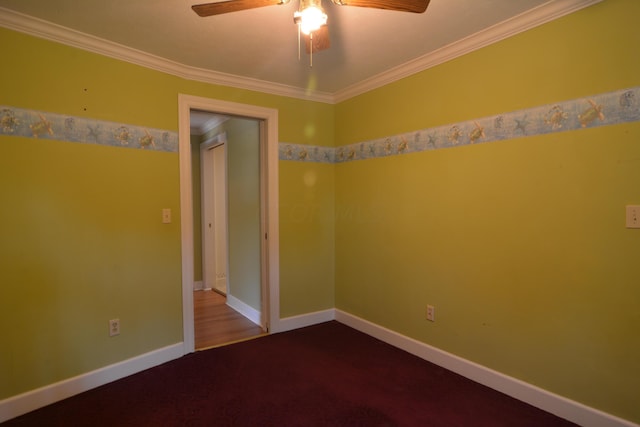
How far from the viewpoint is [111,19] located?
2.00m

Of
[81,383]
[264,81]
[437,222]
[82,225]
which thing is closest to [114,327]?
[81,383]

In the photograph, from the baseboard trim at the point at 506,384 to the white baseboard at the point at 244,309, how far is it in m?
1.28

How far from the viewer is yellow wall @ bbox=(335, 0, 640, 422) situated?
173cm

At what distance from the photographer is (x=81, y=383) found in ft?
7.25

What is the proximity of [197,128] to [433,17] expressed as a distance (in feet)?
12.7

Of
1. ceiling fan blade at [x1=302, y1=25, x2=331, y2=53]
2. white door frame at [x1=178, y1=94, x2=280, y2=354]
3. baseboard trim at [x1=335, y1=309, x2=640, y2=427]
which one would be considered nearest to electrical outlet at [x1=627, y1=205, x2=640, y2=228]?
baseboard trim at [x1=335, y1=309, x2=640, y2=427]

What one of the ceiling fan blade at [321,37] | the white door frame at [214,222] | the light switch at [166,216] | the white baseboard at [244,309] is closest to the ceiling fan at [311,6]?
the ceiling fan blade at [321,37]

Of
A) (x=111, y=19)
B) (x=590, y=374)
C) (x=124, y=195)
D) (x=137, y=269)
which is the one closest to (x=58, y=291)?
(x=137, y=269)

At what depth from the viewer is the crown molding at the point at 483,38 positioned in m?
1.87

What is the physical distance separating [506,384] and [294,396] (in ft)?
4.63

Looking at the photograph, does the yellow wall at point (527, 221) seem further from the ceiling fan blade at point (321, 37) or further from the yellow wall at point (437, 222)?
the ceiling fan blade at point (321, 37)

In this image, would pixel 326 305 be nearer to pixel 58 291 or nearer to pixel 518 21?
pixel 58 291

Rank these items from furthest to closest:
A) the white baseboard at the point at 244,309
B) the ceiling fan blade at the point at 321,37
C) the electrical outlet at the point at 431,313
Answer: the white baseboard at the point at 244,309, the electrical outlet at the point at 431,313, the ceiling fan blade at the point at 321,37

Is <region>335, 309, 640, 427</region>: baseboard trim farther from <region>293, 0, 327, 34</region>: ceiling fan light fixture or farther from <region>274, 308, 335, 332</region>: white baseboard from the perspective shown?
<region>293, 0, 327, 34</region>: ceiling fan light fixture
